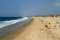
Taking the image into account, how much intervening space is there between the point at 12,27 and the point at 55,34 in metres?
0.43

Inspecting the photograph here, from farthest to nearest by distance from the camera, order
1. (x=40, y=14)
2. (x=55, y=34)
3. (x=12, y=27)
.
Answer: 1. (x=40, y=14)
2. (x=55, y=34)
3. (x=12, y=27)

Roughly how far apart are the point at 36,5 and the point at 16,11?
272 millimetres

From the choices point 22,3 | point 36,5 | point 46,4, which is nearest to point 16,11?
point 22,3

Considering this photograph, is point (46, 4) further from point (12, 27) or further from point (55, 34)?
point (12, 27)

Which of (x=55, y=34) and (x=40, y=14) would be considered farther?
(x=40, y=14)

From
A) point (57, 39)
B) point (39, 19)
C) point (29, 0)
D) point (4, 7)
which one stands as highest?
point (29, 0)

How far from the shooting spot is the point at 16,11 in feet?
3.94

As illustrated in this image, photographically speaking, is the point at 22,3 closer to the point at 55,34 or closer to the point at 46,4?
the point at 46,4

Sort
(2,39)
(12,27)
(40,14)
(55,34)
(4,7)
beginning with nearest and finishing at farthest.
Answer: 1. (2,39)
2. (12,27)
3. (55,34)
4. (4,7)
5. (40,14)

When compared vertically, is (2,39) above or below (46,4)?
below

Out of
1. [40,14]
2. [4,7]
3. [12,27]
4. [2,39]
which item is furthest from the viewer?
[40,14]

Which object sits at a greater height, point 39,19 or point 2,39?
point 39,19

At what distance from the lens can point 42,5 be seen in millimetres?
1197

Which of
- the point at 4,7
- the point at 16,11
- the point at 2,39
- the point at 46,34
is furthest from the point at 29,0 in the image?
the point at 2,39
